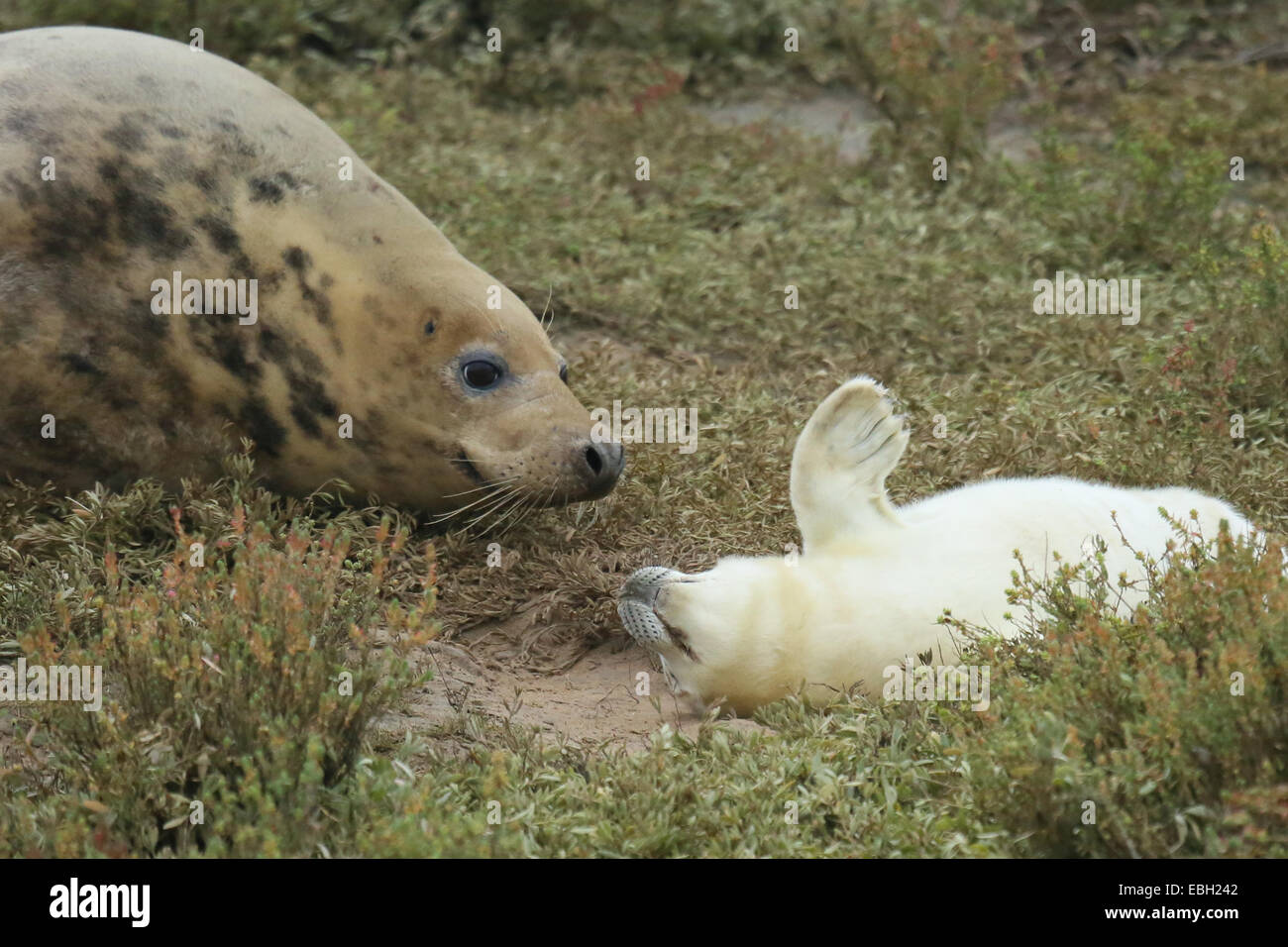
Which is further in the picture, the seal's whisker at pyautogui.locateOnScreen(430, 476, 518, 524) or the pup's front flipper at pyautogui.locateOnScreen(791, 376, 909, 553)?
the seal's whisker at pyautogui.locateOnScreen(430, 476, 518, 524)

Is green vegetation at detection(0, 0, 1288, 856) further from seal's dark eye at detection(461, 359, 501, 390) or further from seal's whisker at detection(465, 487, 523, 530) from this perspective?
seal's dark eye at detection(461, 359, 501, 390)

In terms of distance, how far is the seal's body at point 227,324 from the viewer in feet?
15.5

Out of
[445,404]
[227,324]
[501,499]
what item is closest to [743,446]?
[501,499]

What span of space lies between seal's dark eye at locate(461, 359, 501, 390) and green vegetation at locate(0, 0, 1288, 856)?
0.49m

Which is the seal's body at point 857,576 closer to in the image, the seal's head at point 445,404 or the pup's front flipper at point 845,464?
the pup's front flipper at point 845,464

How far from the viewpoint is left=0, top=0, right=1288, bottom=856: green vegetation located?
3.23 metres

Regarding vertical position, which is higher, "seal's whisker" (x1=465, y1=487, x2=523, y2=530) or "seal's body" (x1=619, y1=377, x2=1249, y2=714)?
"seal's whisker" (x1=465, y1=487, x2=523, y2=530)

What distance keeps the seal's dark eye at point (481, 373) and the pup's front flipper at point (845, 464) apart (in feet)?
3.52

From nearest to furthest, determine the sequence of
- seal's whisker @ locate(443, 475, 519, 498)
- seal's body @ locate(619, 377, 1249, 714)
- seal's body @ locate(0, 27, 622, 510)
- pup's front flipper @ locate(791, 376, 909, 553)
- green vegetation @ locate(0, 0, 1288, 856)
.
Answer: green vegetation @ locate(0, 0, 1288, 856) → seal's body @ locate(619, 377, 1249, 714) → pup's front flipper @ locate(791, 376, 909, 553) → seal's body @ locate(0, 27, 622, 510) → seal's whisker @ locate(443, 475, 519, 498)

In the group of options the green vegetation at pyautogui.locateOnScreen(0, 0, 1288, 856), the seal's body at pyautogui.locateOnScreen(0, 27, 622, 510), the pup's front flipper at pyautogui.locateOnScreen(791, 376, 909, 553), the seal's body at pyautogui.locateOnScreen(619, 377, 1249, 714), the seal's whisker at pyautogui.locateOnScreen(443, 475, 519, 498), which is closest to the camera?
the green vegetation at pyautogui.locateOnScreen(0, 0, 1288, 856)

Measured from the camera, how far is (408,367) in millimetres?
4883

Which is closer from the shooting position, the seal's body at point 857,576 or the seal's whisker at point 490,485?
the seal's body at point 857,576

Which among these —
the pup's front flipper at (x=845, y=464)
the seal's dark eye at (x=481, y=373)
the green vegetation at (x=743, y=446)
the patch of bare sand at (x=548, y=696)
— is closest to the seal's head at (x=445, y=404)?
the seal's dark eye at (x=481, y=373)

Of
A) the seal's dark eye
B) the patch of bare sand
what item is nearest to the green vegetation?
the patch of bare sand
